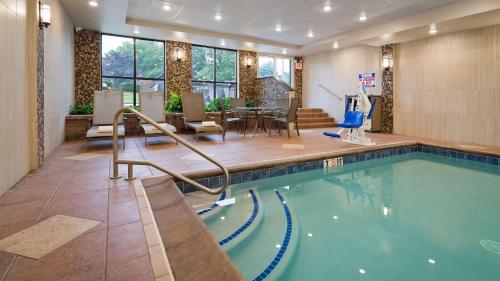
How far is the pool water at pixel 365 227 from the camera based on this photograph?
1.96 metres

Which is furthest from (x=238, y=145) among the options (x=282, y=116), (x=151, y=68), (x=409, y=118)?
(x=409, y=118)

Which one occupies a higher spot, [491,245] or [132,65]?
[132,65]

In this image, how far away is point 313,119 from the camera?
394 inches

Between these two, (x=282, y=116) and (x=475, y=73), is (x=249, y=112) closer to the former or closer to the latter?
(x=282, y=116)

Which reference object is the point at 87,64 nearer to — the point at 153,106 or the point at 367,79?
the point at 153,106

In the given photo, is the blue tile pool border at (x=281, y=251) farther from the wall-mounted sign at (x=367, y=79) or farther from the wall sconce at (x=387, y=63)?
the wall-mounted sign at (x=367, y=79)

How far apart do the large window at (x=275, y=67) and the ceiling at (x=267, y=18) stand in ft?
6.79

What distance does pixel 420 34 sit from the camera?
23.1ft

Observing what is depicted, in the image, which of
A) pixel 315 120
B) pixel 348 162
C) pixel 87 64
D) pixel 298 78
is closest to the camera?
pixel 348 162

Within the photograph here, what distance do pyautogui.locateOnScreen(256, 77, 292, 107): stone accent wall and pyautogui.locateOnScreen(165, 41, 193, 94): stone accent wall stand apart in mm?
2640

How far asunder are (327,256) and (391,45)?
791 cm

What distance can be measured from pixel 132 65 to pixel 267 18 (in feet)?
14.8

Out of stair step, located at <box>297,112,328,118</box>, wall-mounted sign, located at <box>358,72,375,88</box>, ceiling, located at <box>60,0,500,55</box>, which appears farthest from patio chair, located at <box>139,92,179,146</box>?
wall-mounted sign, located at <box>358,72,375,88</box>

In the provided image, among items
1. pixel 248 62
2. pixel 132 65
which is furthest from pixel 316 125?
pixel 132 65
